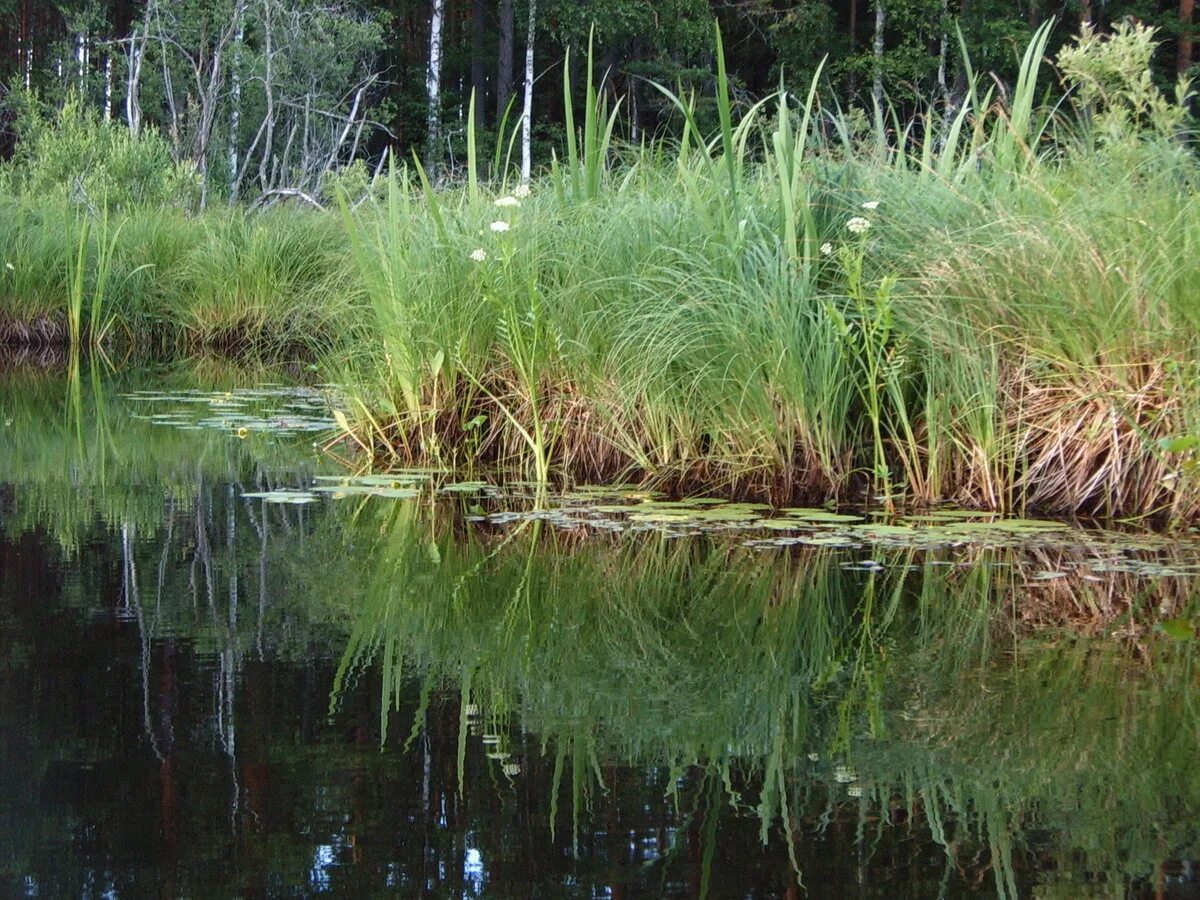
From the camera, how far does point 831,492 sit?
15.1ft

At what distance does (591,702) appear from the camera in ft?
8.81

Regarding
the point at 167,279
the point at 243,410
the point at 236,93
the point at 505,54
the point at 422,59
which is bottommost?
the point at 243,410

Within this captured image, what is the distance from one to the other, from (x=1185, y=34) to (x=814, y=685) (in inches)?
914

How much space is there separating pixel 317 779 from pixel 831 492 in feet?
8.71

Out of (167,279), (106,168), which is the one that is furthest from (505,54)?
(167,279)

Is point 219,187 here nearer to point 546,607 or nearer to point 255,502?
point 255,502

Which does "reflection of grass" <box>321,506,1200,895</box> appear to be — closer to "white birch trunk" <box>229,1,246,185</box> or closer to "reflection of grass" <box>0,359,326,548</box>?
"reflection of grass" <box>0,359,326,548</box>

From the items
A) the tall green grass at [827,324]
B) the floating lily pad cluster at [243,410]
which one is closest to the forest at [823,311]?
the tall green grass at [827,324]

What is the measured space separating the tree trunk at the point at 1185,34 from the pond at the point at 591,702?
21584 mm

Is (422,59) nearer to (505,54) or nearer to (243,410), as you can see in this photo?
(505,54)

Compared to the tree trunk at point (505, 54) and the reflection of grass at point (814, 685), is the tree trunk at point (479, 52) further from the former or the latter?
the reflection of grass at point (814, 685)

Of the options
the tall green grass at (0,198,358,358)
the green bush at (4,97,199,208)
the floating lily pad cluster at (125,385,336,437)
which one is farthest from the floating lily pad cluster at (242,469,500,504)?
the green bush at (4,97,199,208)

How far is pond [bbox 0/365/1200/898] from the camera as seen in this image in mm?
1974

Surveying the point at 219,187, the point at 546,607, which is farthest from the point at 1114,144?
the point at 219,187
